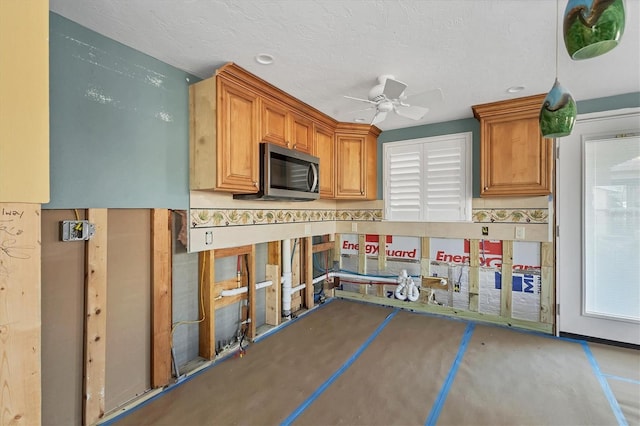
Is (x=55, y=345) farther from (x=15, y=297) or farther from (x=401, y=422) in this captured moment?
(x=401, y=422)

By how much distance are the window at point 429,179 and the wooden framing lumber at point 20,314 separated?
302 cm

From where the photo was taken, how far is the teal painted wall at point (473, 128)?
93.0 inches

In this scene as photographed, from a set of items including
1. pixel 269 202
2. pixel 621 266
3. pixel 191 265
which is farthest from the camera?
pixel 269 202

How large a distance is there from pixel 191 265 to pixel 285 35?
1650mm

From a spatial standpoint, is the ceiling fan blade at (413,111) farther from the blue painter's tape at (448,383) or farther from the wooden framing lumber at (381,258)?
the blue painter's tape at (448,383)

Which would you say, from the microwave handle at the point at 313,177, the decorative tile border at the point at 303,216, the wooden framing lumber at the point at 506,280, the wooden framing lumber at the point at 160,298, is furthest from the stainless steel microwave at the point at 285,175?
the wooden framing lumber at the point at 506,280

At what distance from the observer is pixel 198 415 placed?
1.59 meters

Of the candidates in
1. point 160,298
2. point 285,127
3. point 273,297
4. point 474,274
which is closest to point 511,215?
point 474,274

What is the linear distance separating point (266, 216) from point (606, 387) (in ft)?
8.99

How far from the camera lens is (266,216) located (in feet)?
8.91

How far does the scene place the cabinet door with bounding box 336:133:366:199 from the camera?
3.17 meters

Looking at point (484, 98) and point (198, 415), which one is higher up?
point (484, 98)

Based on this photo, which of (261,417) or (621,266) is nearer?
(261,417)

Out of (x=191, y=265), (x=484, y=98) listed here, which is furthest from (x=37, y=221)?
(x=484, y=98)
